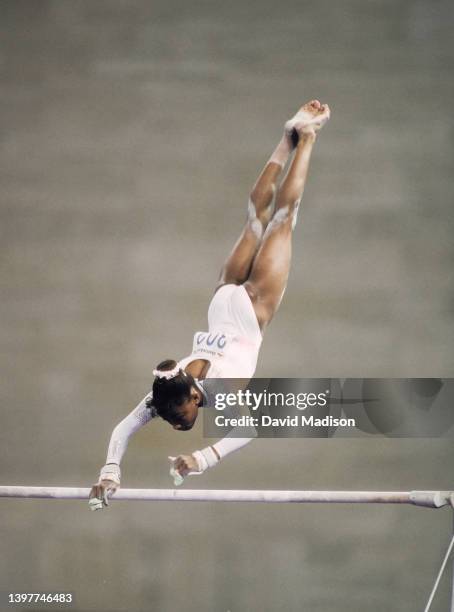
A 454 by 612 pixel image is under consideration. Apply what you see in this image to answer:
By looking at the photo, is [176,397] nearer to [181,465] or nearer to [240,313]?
[181,465]

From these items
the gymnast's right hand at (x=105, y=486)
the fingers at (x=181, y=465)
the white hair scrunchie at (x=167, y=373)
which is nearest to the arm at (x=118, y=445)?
the gymnast's right hand at (x=105, y=486)

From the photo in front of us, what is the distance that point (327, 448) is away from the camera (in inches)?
126

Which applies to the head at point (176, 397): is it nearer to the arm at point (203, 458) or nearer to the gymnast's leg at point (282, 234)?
the arm at point (203, 458)

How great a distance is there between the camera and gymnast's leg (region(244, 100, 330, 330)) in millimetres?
3215

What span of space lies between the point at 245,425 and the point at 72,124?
66.3 inches

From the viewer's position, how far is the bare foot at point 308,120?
3.26m

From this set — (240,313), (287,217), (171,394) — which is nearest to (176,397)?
(171,394)

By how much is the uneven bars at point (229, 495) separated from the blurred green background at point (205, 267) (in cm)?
24

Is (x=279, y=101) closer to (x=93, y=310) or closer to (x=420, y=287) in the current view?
(x=420, y=287)

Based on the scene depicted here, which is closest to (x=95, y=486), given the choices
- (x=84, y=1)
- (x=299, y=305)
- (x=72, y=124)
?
(x=299, y=305)

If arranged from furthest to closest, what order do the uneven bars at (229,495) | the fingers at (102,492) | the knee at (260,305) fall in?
1. the knee at (260,305)
2. the fingers at (102,492)
3. the uneven bars at (229,495)

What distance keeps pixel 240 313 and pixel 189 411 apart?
52 centimetres

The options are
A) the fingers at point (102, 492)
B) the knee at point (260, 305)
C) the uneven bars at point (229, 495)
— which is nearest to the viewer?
the uneven bars at point (229, 495)

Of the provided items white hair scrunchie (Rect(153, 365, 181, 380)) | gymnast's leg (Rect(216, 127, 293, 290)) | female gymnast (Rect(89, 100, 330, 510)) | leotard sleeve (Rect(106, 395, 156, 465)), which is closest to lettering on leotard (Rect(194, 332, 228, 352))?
female gymnast (Rect(89, 100, 330, 510))
